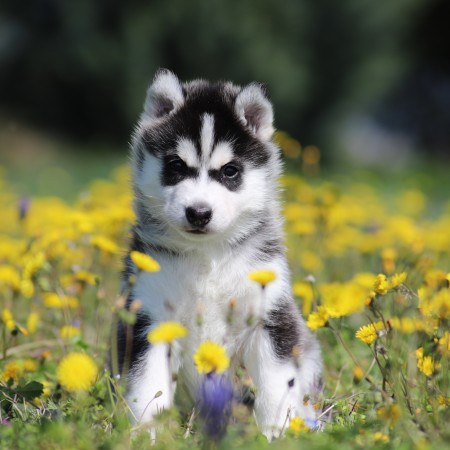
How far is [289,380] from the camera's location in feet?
11.3

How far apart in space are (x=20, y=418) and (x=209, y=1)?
1751cm

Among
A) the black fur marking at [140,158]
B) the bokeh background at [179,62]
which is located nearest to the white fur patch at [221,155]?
the black fur marking at [140,158]

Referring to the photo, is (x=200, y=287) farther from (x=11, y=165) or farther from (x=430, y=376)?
(x=11, y=165)

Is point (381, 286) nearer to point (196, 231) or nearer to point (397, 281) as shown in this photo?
point (397, 281)

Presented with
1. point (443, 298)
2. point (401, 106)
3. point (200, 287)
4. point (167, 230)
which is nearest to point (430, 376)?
point (443, 298)

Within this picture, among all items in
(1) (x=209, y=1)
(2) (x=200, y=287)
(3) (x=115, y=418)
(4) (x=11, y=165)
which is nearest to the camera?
(3) (x=115, y=418)

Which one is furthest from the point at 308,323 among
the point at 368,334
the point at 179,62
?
the point at 179,62

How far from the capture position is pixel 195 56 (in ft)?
64.8

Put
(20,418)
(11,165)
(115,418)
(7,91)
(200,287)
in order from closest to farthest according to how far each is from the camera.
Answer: (115,418) < (20,418) < (200,287) < (11,165) < (7,91)

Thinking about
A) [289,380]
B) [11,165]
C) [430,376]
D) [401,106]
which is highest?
[430,376]

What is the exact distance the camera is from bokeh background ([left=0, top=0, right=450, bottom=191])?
19.7 meters

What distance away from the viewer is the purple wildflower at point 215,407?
110 inches

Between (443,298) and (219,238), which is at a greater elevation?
(443,298)

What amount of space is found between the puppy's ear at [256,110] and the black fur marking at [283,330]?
0.94 metres
